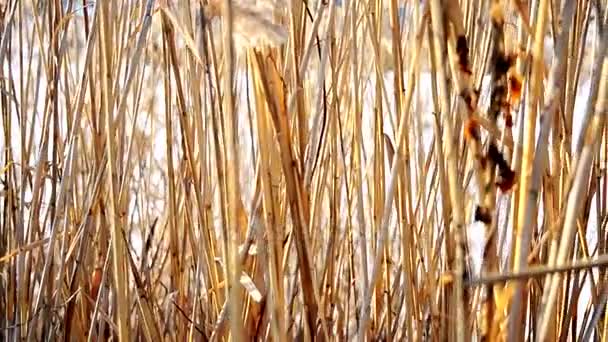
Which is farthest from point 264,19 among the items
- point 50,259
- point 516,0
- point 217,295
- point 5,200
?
point 5,200

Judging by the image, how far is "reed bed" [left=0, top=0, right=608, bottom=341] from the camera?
48 centimetres

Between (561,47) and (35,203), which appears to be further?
(35,203)

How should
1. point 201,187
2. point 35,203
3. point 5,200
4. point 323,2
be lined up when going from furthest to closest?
point 5,200 < point 35,203 < point 201,187 < point 323,2

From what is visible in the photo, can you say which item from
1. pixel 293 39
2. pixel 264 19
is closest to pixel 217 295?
pixel 293 39

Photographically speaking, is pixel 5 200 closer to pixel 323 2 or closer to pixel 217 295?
pixel 217 295

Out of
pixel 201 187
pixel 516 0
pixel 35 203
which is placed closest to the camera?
pixel 516 0

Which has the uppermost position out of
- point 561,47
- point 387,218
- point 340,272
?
point 561,47

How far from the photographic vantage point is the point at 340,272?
102cm

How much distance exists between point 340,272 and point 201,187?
9.0 inches

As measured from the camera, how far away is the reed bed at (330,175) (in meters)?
0.48

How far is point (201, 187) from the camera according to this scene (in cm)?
88

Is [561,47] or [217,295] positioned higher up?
[561,47]

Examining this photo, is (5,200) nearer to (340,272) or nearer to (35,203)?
(35,203)

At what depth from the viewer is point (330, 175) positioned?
Answer: 907 millimetres
